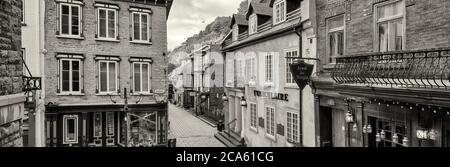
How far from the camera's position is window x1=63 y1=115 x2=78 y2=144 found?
16078mm

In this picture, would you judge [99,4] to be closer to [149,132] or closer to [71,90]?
[71,90]

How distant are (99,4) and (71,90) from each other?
17.3ft

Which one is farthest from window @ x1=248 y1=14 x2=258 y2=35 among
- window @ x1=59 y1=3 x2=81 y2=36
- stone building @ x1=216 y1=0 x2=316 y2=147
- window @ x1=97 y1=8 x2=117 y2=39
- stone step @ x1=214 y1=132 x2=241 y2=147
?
window @ x1=59 y1=3 x2=81 y2=36

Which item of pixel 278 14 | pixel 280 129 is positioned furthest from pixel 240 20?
pixel 280 129

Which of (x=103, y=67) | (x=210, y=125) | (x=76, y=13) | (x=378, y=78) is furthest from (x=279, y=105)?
(x=210, y=125)

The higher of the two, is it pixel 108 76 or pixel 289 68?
pixel 289 68

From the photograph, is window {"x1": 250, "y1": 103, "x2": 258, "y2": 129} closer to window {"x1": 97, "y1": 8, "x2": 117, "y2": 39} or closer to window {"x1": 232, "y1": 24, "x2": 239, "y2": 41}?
window {"x1": 232, "y1": 24, "x2": 239, "y2": 41}

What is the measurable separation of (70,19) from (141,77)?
201 inches

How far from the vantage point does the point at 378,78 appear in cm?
782

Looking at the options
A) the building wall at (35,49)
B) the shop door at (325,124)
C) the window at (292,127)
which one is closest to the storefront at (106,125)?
the building wall at (35,49)

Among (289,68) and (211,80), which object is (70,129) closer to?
(289,68)

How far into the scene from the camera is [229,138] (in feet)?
73.2

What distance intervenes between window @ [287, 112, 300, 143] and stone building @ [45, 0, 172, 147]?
26.6ft
